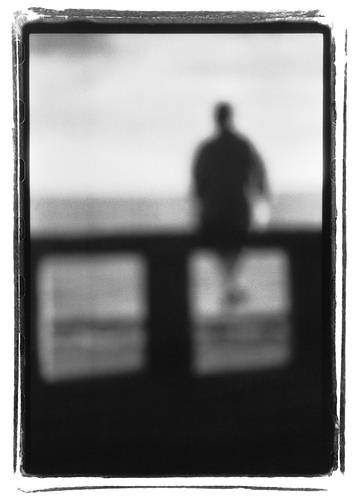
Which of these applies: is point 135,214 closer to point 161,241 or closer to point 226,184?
point 161,241

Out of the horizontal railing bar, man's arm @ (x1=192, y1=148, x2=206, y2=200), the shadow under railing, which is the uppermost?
man's arm @ (x1=192, y1=148, x2=206, y2=200)

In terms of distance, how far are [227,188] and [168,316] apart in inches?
19.0

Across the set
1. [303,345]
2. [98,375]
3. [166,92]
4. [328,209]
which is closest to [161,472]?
[98,375]

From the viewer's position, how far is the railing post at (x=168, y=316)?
280cm

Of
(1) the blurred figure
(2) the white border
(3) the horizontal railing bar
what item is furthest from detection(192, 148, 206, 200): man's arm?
(2) the white border

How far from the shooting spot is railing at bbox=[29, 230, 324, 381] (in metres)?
2.79

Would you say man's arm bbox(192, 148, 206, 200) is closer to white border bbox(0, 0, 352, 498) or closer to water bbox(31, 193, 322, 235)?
water bbox(31, 193, 322, 235)

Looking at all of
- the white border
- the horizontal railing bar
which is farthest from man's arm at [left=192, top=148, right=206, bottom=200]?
the white border

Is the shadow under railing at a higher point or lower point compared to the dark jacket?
lower

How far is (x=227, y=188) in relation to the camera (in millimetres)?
2797

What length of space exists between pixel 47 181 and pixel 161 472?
106 cm
